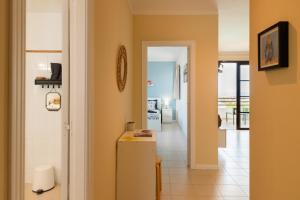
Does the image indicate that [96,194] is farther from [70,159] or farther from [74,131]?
[74,131]

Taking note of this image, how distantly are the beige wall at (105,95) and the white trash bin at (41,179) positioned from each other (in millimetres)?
1195

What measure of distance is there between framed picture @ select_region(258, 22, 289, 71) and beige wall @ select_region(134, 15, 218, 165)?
243cm

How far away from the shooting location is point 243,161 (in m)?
4.85

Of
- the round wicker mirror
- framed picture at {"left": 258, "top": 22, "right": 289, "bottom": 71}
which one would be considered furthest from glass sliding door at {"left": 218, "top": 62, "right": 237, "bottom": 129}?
framed picture at {"left": 258, "top": 22, "right": 289, "bottom": 71}

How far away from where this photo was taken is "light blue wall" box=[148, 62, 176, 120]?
35.8ft

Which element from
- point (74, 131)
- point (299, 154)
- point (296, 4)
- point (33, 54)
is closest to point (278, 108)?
point (299, 154)

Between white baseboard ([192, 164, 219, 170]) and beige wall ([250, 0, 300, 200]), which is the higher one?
beige wall ([250, 0, 300, 200])

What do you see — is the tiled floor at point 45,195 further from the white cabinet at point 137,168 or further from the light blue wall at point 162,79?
the light blue wall at point 162,79

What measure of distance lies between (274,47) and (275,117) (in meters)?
0.44

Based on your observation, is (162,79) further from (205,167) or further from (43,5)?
(43,5)

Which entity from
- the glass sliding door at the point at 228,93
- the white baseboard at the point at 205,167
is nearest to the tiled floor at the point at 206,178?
the white baseboard at the point at 205,167

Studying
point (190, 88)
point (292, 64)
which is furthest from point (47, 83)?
point (292, 64)

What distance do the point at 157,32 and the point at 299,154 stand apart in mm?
3450

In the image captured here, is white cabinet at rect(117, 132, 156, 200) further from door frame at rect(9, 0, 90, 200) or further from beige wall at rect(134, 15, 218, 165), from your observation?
beige wall at rect(134, 15, 218, 165)
